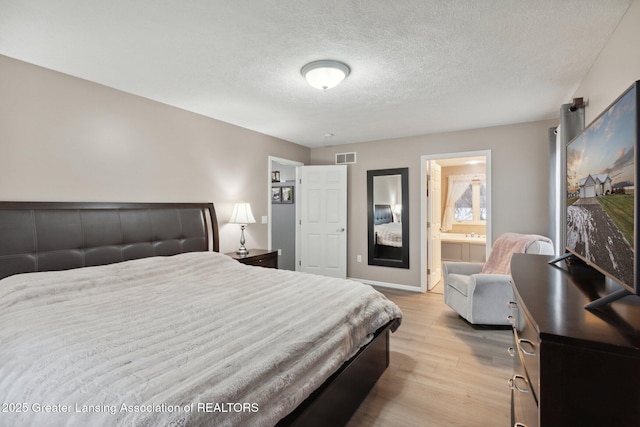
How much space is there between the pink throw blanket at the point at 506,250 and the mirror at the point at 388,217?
4.50 feet

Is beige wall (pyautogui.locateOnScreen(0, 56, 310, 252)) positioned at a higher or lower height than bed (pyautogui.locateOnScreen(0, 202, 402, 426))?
higher

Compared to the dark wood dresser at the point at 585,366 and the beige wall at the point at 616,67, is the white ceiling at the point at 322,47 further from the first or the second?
the dark wood dresser at the point at 585,366

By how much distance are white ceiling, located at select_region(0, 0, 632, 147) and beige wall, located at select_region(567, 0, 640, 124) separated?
0.07 m

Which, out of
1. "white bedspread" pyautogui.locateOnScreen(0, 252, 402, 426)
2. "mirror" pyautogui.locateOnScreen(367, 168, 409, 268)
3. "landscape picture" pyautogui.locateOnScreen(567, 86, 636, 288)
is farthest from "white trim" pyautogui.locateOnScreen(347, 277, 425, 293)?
"landscape picture" pyautogui.locateOnScreen(567, 86, 636, 288)

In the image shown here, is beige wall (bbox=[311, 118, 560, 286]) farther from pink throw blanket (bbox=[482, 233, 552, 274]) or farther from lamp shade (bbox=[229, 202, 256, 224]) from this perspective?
lamp shade (bbox=[229, 202, 256, 224])

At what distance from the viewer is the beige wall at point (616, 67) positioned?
1.64 m

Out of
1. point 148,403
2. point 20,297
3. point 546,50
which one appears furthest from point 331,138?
point 148,403

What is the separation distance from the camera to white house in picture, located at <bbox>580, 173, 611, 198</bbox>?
4.00ft

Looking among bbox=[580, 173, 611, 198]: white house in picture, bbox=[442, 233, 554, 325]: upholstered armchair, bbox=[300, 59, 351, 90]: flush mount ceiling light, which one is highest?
bbox=[300, 59, 351, 90]: flush mount ceiling light

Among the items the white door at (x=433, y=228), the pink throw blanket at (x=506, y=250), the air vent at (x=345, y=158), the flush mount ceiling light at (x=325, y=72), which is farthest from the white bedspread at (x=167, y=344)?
the air vent at (x=345, y=158)

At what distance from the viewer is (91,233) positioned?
2602 millimetres

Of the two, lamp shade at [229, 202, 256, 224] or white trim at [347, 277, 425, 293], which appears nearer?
lamp shade at [229, 202, 256, 224]

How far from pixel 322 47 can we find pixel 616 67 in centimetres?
184

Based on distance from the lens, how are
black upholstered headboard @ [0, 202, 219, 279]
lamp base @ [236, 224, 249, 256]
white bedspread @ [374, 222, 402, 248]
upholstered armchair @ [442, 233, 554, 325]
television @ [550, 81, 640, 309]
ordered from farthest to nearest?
white bedspread @ [374, 222, 402, 248] → lamp base @ [236, 224, 249, 256] → upholstered armchair @ [442, 233, 554, 325] → black upholstered headboard @ [0, 202, 219, 279] → television @ [550, 81, 640, 309]
